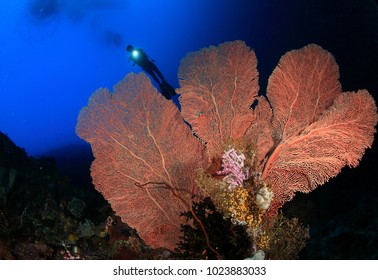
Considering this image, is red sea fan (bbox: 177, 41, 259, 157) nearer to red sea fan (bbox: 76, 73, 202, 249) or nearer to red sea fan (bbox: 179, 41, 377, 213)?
red sea fan (bbox: 179, 41, 377, 213)

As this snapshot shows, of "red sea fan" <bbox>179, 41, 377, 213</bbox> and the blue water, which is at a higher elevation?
the blue water

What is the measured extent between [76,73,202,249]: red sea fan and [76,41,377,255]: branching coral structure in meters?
0.01

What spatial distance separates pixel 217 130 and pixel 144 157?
3.78 feet

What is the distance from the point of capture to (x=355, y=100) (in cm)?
430

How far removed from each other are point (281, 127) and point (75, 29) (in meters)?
73.0

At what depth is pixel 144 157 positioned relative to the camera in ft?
14.8

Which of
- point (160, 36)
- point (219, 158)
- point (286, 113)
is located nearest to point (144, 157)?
point (219, 158)

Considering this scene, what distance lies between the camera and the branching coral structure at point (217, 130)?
4.36 metres

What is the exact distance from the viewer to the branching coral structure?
4.36 metres

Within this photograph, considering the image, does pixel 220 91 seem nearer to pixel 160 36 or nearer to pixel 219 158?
pixel 219 158

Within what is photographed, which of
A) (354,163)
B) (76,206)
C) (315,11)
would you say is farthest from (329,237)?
(315,11)

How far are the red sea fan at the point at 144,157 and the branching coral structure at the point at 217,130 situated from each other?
0.05ft

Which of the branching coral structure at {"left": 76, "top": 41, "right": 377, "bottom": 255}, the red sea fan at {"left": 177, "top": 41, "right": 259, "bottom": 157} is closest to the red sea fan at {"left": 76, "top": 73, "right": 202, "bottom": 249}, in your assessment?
the branching coral structure at {"left": 76, "top": 41, "right": 377, "bottom": 255}
